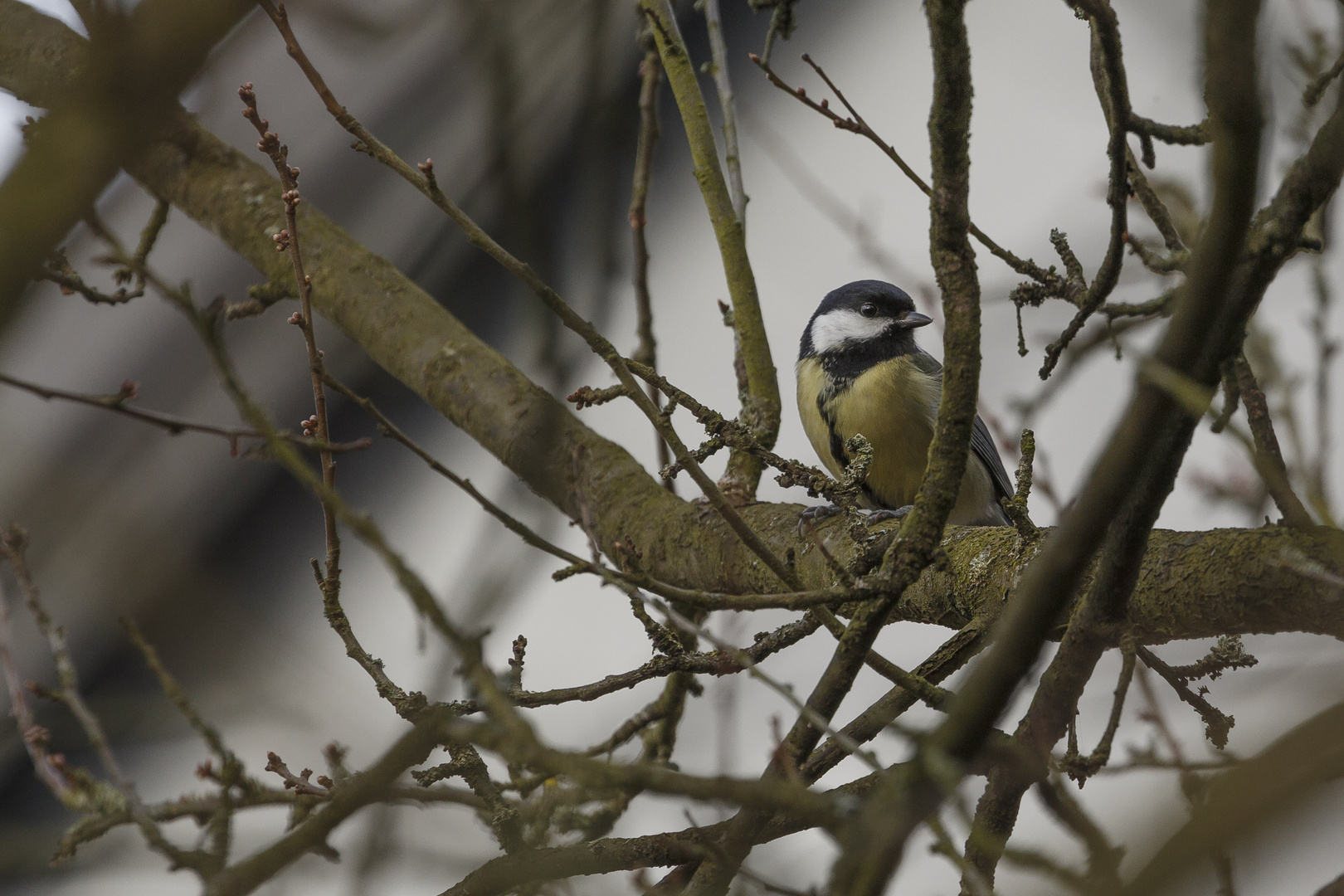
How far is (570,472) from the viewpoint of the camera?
238 centimetres

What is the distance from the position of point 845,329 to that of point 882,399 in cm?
Answer: 51

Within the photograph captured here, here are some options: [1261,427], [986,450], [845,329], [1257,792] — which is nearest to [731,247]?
[1261,427]

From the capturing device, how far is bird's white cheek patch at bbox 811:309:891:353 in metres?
3.78

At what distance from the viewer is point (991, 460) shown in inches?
144

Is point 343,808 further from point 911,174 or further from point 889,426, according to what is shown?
point 889,426

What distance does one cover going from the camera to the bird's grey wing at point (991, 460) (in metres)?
3.63

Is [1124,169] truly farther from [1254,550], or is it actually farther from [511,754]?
[511,754]

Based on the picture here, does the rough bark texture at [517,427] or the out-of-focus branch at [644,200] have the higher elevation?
the out-of-focus branch at [644,200]

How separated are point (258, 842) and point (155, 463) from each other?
1447 mm

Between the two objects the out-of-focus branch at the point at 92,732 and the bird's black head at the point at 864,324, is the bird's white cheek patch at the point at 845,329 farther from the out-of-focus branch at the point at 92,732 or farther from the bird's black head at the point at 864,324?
the out-of-focus branch at the point at 92,732

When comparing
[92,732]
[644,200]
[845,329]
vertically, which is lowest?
[92,732]

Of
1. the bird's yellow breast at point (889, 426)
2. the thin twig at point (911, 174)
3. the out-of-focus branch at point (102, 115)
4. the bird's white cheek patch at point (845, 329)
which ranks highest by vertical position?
the bird's white cheek patch at point (845, 329)

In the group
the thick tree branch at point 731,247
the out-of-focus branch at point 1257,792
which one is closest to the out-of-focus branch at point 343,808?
the out-of-focus branch at point 1257,792

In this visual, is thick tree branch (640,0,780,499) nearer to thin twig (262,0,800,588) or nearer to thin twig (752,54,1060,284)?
thin twig (752,54,1060,284)
